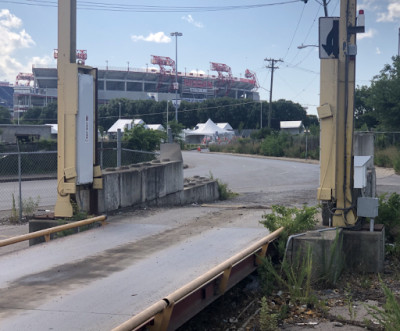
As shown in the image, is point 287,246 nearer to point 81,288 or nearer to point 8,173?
point 81,288

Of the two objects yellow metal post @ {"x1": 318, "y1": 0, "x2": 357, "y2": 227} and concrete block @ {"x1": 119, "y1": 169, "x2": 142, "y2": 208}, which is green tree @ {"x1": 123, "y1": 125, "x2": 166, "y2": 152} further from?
yellow metal post @ {"x1": 318, "y1": 0, "x2": 357, "y2": 227}

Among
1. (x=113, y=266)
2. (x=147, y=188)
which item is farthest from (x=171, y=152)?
(x=113, y=266)

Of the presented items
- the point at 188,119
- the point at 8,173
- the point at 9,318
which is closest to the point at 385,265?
the point at 9,318

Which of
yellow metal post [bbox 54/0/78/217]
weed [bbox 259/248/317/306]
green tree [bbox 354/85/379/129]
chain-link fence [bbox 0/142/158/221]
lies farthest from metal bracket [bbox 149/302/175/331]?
green tree [bbox 354/85/379/129]

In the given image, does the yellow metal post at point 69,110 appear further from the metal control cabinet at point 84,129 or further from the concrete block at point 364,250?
the concrete block at point 364,250

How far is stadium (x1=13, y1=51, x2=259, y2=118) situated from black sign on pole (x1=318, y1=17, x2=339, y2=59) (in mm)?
122517

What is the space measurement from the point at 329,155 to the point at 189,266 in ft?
12.0

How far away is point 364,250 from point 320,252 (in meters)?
1.05

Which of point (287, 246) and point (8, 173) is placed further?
point (8, 173)

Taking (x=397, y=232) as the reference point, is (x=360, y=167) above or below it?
above

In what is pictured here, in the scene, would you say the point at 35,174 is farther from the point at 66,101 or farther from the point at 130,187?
the point at 66,101

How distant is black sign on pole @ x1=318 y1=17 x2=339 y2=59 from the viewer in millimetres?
9180

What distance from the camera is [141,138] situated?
26188 millimetres

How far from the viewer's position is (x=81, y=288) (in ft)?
19.2
